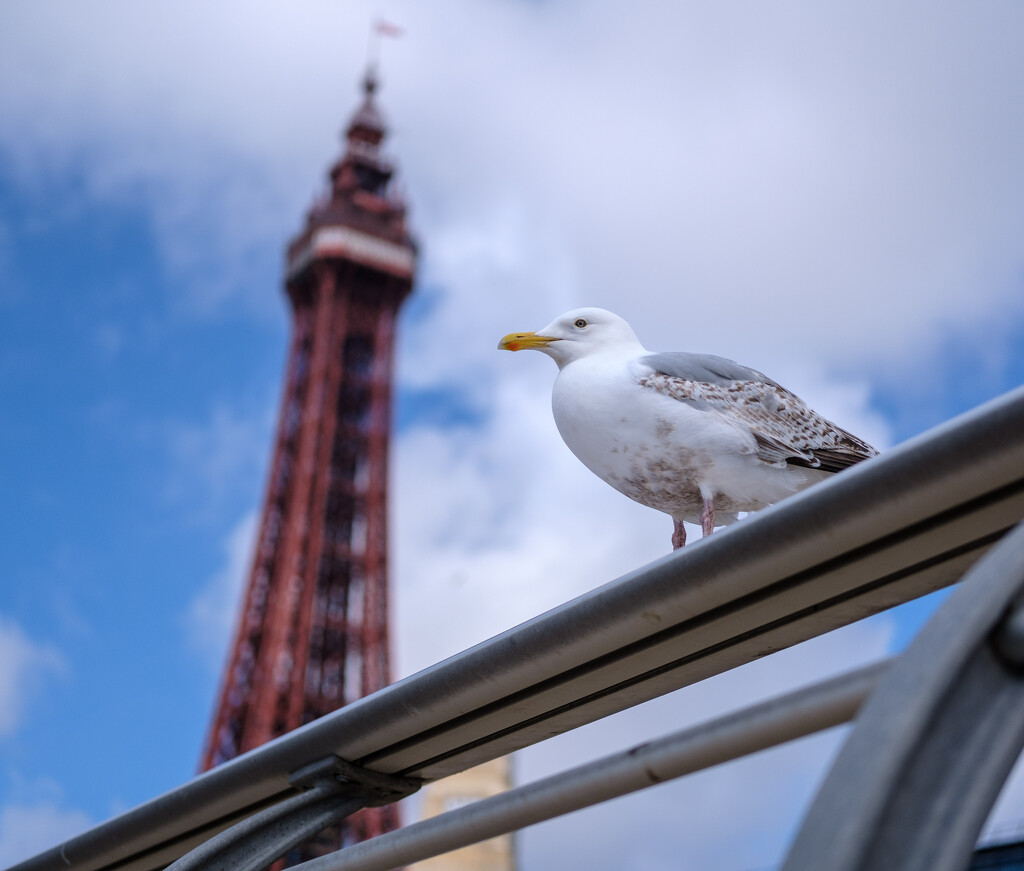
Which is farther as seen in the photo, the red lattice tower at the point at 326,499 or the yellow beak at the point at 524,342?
the red lattice tower at the point at 326,499

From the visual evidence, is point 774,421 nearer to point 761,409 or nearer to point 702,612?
point 761,409

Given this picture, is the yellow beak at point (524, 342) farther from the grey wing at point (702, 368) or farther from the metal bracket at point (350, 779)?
the metal bracket at point (350, 779)

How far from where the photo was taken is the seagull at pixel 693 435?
2.58 metres

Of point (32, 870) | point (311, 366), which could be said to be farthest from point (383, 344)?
point (32, 870)

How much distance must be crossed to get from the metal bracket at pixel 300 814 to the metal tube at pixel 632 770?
0.91 ft

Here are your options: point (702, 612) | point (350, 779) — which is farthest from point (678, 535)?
point (702, 612)

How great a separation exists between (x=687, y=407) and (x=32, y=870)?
66.1 inches

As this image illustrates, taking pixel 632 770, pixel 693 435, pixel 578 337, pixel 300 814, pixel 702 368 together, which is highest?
pixel 578 337

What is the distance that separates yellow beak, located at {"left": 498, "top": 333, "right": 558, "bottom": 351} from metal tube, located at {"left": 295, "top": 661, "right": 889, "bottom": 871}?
1396mm

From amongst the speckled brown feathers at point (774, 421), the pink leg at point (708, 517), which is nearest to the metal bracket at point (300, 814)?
the pink leg at point (708, 517)

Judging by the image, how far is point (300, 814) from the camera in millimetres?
2111

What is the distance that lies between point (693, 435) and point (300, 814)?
41.8 inches

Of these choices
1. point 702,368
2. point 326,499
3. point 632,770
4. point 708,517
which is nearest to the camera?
point 632,770

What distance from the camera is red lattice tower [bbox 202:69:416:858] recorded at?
3080 centimetres
